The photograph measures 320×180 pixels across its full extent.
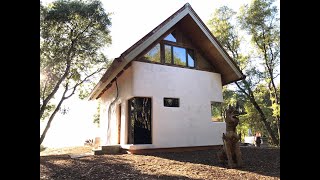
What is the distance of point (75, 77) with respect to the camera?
17.7m

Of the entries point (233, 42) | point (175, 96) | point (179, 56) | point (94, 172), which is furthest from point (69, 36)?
point (233, 42)

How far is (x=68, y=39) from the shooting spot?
50.3 ft

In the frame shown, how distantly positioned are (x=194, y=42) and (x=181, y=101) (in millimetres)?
3072

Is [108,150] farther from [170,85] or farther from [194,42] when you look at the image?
[194,42]

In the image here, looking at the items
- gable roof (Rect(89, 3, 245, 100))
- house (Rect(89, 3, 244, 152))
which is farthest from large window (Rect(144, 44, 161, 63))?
gable roof (Rect(89, 3, 245, 100))

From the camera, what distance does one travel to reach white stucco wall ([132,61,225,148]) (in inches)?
439

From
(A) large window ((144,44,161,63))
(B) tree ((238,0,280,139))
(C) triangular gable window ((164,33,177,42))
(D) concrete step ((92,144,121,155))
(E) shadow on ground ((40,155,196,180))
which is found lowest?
(D) concrete step ((92,144,121,155))

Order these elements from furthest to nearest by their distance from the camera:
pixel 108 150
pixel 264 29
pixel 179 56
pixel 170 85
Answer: pixel 264 29 < pixel 179 56 < pixel 170 85 < pixel 108 150

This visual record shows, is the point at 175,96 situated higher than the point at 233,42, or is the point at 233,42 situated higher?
the point at 233,42

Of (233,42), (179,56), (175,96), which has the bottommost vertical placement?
(175,96)

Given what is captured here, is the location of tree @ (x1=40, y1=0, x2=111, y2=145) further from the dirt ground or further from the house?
the dirt ground

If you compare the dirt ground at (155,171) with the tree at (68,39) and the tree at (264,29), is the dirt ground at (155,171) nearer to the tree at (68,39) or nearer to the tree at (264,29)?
the tree at (68,39)
